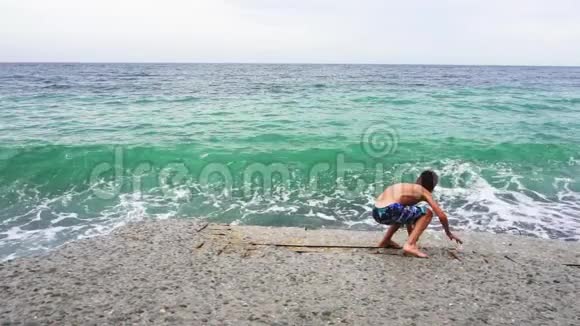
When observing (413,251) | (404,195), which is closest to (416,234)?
(413,251)

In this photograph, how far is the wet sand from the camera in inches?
132

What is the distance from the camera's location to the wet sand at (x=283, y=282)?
3342mm

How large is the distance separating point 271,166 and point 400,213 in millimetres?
5896

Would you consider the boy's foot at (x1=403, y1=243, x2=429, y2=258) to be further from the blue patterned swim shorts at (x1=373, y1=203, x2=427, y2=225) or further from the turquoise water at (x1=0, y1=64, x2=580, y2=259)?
the turquoise water at (x1=0, y1=64, x2=580, y2=259)

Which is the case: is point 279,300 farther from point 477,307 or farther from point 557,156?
point 557,156

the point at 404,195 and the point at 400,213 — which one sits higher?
the point at 404,195

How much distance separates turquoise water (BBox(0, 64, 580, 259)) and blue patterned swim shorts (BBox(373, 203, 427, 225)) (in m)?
1.77

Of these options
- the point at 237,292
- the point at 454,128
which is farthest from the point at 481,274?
the point at 454,128

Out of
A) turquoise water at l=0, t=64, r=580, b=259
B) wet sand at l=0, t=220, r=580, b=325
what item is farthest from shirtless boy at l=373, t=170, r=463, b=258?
turquoise water at l=0, t=64, r=580, b=259

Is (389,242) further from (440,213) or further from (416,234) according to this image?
(440,213)

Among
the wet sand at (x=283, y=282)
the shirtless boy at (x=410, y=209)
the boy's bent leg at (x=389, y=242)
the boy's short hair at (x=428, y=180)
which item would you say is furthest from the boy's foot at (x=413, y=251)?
the boy's short hair at (x=428, y=180)

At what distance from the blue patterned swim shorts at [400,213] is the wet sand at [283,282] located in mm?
416

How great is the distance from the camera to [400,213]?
15.7 feet

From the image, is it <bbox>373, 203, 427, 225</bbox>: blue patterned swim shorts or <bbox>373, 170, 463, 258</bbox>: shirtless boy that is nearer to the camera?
<bbox>373, 170, 463, 258</bbox>: shirtless boy
